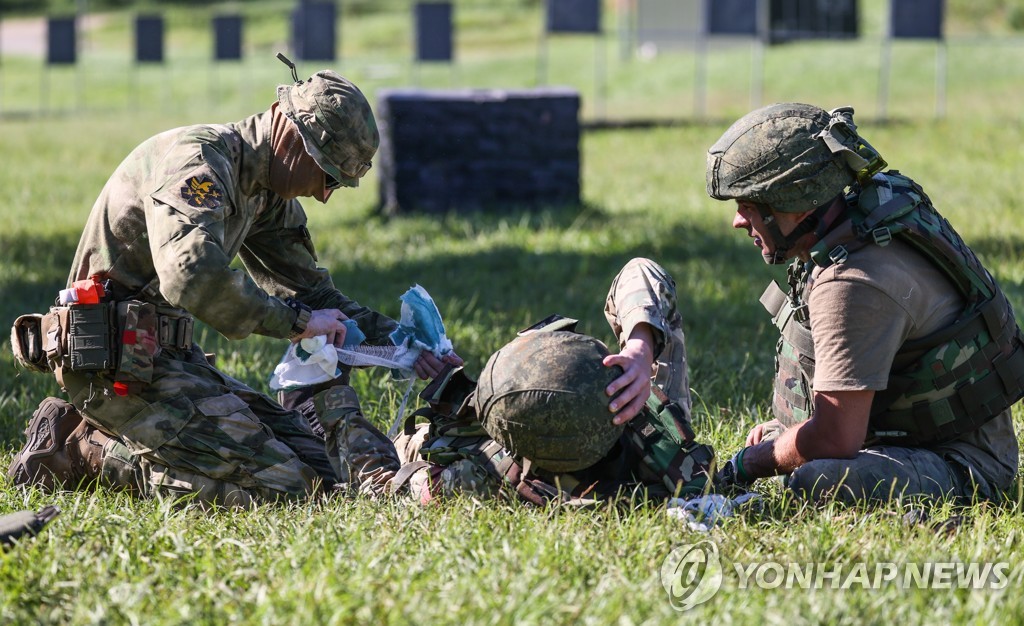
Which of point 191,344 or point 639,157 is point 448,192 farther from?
point 191,344

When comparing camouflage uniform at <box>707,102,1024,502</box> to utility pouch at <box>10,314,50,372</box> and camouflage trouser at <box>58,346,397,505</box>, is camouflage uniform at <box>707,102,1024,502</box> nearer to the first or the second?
camouflage trouser at <box>58,346,397,505</box>

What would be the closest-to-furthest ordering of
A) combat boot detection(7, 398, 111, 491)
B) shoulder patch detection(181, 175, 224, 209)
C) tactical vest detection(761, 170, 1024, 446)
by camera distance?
tactical vest detection(761, 170, 1024, 446) < shoulder patch detection(181, 175, 224, 209) < combat boot detection(7, 398, 111, 491)

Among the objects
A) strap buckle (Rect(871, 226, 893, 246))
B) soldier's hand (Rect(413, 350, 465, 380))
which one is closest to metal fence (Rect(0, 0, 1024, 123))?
soldier's hand (Rect(413, 350, 465, 380))

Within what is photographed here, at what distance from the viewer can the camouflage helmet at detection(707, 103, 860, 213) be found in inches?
148

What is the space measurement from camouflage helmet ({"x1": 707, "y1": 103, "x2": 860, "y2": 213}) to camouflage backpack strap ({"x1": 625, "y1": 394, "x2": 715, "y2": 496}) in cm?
78

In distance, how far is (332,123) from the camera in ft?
13.6

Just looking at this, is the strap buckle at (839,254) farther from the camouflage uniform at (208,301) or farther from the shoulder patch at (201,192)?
the shoulder patch at (201,192)

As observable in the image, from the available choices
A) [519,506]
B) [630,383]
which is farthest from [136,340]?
[630,383]

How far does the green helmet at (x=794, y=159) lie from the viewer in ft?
12.3

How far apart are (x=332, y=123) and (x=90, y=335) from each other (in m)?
1.10

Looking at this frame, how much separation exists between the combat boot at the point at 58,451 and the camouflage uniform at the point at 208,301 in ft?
0.26

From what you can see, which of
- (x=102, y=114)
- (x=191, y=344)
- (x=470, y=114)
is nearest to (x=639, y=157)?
(x=470, y=114)

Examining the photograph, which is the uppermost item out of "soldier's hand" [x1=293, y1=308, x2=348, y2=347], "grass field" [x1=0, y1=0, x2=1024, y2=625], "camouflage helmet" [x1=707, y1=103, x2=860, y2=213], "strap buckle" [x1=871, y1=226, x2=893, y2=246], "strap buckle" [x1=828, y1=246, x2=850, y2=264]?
"camouflage helmet" [x1=707, y1=103, x2=860, y2=213]

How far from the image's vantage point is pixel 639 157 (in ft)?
46.9
